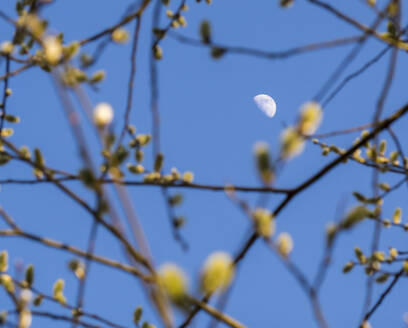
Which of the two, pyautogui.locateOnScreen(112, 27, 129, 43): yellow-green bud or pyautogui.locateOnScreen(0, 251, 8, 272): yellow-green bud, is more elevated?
pyautogui.locateOnScreen(112, 27, 129, 43): yellow-green bud

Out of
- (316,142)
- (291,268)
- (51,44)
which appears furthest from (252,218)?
(316,142)

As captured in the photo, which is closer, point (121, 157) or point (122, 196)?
point (122, 196)

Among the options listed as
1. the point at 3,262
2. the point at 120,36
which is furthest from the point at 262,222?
the point at 120,36

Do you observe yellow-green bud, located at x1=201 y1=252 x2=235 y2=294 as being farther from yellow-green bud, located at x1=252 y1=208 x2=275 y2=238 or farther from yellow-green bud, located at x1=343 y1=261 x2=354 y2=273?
yellow-green bud, located at x1=343 y1=261 x2=354 y2=273

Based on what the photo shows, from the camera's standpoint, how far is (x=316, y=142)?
3.55 meters

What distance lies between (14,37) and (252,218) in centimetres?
185

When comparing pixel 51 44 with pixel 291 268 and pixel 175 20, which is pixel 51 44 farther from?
pixel 175 20

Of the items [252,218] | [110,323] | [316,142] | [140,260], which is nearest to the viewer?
[252,218]

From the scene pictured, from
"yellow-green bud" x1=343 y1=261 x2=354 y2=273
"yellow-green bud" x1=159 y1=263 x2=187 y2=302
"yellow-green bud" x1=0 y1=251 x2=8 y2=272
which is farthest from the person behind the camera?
"yellow-green bud" x1=343 y1=261 x2=354 y2=273

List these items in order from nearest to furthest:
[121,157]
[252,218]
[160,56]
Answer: [252,218], [121,157], [160,56]

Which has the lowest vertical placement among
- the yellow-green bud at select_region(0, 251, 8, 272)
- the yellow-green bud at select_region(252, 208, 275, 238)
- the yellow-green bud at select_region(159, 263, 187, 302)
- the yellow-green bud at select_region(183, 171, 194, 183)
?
the yellow-green bud at select_region(159, 263, 187, 302)

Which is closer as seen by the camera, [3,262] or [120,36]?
[3,262]

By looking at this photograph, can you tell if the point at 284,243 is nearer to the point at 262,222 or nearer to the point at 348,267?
the point at 262,222

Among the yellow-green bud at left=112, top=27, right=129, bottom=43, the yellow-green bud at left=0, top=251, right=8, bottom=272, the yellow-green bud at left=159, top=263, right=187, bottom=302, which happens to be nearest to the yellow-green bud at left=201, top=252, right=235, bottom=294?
the yellow-green bud at left=159, top=263, right=187, bottom=302
